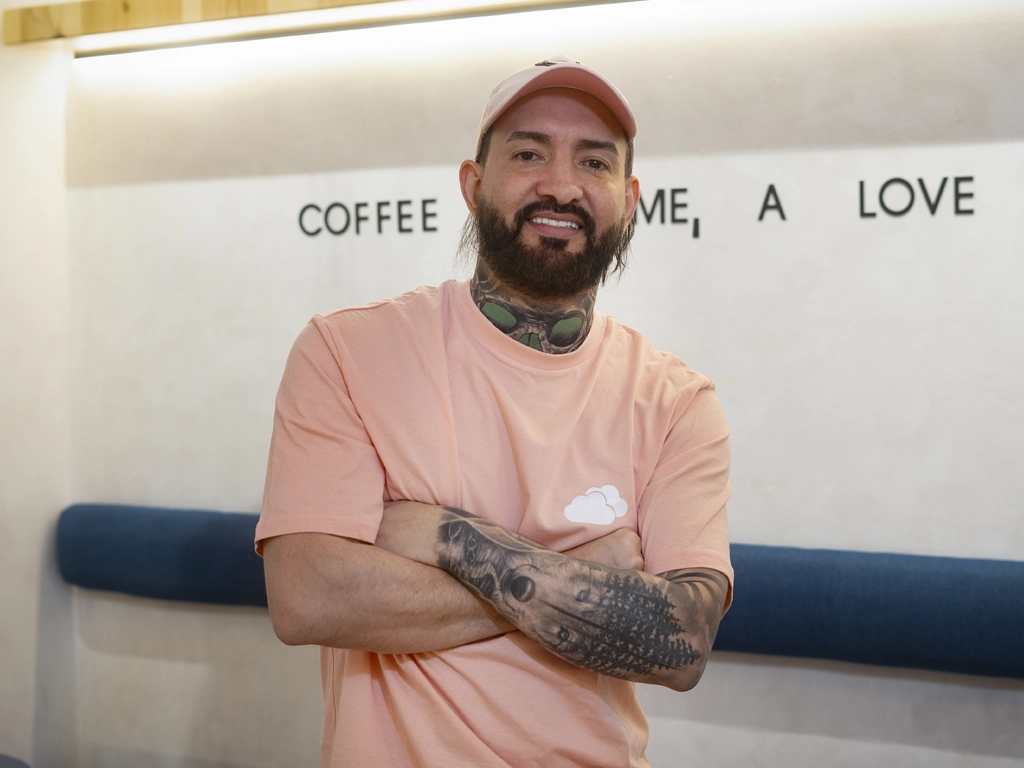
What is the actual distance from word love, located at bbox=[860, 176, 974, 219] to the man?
116 cm

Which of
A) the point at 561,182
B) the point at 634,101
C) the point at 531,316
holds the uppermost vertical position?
the point at 634,101

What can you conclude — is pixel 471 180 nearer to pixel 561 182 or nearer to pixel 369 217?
pixel 561 182

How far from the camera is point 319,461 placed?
136 centimetres

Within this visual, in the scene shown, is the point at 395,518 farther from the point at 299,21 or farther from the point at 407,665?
the point at 299,21

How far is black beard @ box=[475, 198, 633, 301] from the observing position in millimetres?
1520

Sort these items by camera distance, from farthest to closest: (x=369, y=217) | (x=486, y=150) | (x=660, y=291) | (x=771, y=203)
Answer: (x=369, y=217) → (x=660, y=291) → (x=771, y=203) → (x=486, y=150)

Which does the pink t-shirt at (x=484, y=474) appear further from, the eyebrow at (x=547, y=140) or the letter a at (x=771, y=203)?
the letter a at (x=771, y=203)

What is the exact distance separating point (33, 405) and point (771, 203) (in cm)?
253

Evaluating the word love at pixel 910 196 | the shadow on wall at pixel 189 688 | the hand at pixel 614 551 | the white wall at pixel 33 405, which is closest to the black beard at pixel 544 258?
the hand at pixel 614 551

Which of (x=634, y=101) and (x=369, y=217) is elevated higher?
(x=634, y=101)

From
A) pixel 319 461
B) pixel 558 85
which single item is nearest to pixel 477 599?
pixel 319 461

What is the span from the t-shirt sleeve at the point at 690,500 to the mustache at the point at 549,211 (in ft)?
1.21

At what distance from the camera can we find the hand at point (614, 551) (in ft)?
4.59

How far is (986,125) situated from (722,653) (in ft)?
5.44
